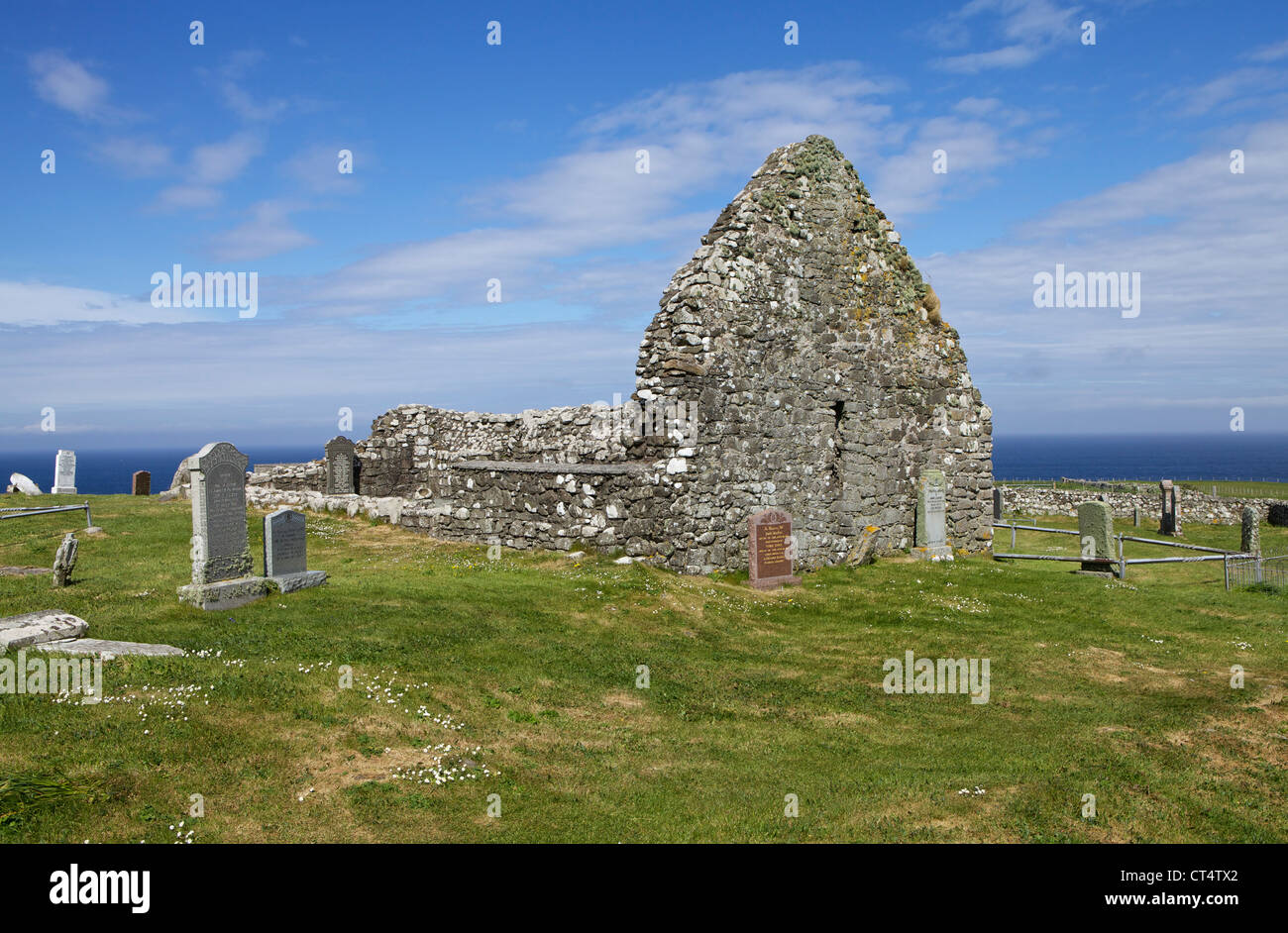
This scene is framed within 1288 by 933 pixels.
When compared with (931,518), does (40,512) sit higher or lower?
higher

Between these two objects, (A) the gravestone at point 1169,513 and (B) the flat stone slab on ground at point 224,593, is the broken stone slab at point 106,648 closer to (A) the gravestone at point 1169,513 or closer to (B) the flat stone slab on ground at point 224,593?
(B) the flat stone slab on ground at point 224,593

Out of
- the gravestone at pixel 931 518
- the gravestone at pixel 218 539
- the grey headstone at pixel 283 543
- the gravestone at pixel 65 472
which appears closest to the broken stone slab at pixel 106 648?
the gravestone at pixel 218 539

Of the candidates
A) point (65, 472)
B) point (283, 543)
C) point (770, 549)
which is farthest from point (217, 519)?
point (65, 472)

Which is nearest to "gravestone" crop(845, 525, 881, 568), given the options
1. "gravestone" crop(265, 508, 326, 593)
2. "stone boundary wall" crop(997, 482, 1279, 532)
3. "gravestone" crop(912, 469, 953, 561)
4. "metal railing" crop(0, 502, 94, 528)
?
"gravestone" crop(912, 469, 953, 561)

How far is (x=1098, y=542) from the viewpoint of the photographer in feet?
61.3

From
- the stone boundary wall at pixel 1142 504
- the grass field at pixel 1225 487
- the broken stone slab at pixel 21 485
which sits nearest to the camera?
the broken stone slab at pixel 21 485

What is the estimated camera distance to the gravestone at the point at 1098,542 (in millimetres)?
18531

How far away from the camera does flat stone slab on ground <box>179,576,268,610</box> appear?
10852 millimetres

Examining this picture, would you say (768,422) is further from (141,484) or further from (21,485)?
(21,485)

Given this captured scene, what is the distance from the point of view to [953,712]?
387 inches

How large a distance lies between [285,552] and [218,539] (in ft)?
3.43

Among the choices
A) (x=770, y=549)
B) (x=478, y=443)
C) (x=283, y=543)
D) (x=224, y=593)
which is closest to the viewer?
(x=224, y=593)

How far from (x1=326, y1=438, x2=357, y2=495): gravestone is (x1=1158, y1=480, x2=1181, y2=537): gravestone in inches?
1216

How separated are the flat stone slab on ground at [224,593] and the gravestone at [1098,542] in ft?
55.7
